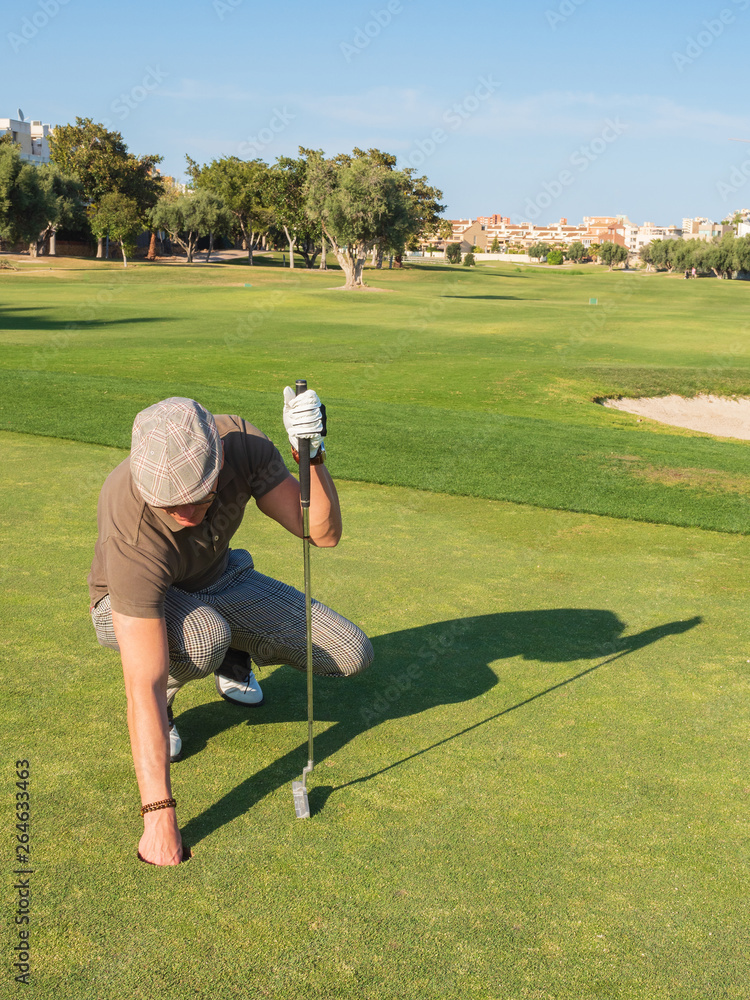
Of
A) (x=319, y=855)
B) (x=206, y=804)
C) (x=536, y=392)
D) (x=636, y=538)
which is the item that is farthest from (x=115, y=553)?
(x=536, y=392)

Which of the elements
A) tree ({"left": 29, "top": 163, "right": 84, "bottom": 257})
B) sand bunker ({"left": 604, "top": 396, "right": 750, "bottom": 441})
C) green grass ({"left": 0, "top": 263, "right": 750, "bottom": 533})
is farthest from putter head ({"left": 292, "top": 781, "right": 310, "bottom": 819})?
tree ({"left": 29, "top": 163, "right": 84, "bottom": 257})

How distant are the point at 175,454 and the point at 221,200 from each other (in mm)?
86398

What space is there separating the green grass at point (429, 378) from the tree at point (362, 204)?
18.1 ft

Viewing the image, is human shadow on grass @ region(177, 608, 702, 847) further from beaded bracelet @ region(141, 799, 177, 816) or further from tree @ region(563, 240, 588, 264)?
tree @ region(563, 240, 588, 264)

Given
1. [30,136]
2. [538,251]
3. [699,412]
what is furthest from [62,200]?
[538,251]

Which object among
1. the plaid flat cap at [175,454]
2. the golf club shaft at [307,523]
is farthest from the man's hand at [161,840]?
the plaid flat cap at [175,454]

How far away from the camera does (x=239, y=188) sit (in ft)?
300

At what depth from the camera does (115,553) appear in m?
3.52

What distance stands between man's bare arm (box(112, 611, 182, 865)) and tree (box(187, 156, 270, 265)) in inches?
3401

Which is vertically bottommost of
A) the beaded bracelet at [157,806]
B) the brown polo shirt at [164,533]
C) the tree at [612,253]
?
the beaded bracelet at [157,806]

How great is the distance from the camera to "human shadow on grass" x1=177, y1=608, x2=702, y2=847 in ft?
13.1

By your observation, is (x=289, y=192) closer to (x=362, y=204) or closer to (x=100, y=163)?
(x=100, y=163)

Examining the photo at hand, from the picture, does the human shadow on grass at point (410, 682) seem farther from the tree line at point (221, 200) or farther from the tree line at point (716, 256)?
the tree line at point (716, 256)

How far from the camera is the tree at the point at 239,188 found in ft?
292
